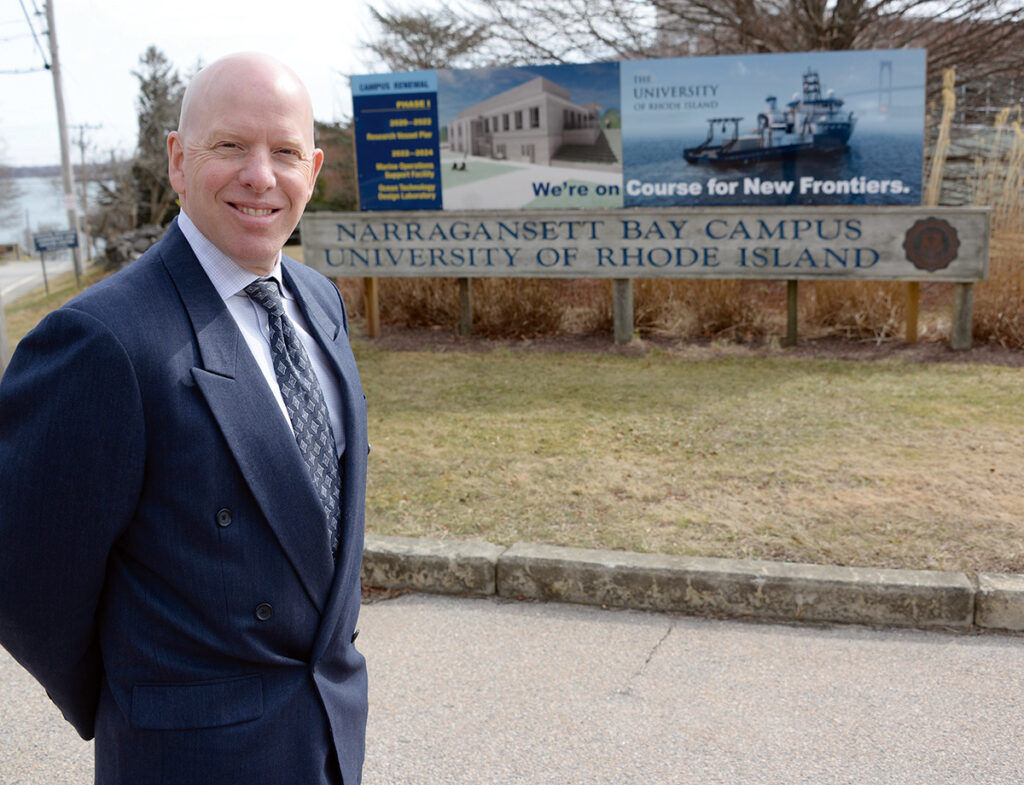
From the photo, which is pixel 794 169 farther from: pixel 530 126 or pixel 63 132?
pixel 63 132

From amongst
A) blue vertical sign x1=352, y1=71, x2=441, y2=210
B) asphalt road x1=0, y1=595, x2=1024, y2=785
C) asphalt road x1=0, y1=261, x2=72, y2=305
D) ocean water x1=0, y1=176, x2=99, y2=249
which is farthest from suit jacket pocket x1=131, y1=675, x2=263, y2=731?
ocean water x1=0, y1=176, x2=99, y2=249

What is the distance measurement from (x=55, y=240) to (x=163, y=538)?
93.0 feet

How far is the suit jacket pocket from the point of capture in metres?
1.68

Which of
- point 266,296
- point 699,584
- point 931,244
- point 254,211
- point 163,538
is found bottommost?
point 699,584

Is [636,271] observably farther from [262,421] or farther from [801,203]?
[262,421]

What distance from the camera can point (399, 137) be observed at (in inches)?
423

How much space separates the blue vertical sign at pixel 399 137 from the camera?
10.7m

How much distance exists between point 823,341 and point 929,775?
731cm

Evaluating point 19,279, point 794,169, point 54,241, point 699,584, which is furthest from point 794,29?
point 19,279

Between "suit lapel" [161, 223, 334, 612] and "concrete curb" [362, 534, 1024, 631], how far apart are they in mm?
2748

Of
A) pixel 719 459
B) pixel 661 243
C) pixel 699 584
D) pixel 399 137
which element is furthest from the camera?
pixel 399 137

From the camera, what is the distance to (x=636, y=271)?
33.1ft

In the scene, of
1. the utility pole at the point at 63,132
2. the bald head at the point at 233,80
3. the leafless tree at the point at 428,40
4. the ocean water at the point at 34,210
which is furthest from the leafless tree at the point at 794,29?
the ocean water at the point at 34,210

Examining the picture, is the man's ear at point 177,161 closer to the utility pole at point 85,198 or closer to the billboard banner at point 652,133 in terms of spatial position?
the billboard banner at point 652,133
